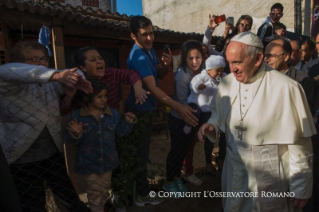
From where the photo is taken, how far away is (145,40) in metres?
2.30

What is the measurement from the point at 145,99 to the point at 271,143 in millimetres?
1232

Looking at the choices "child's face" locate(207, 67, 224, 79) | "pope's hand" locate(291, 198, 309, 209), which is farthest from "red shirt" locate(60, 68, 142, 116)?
"pope's hand" locate(291, 198, 309, 209)

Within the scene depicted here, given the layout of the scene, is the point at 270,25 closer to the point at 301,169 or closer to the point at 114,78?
the point at 301,169

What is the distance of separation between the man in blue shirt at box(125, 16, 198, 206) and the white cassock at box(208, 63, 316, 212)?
1.79ft

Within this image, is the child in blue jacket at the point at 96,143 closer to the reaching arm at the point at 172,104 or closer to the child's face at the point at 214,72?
the reaching arm at the point at 172,104

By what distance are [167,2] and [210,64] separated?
1256 cm

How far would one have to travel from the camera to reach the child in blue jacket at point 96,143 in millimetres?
1865

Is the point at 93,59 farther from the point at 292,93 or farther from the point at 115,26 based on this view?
the point at 115,26

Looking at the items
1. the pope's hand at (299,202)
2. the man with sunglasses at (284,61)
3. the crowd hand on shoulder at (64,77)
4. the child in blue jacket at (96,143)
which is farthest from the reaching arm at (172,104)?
the man with sunglasses at (284,61)

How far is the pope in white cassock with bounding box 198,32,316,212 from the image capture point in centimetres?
159

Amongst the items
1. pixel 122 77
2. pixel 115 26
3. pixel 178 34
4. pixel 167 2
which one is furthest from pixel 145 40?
pixel 167 2

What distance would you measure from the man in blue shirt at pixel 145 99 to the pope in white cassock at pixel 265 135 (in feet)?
1.75

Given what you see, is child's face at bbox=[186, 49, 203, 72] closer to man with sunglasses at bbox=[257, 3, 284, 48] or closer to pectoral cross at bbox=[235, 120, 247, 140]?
pectoral cross at bbox=[235, 120, 247, 140]

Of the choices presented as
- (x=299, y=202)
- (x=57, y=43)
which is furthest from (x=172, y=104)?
(x=57, y=43)
